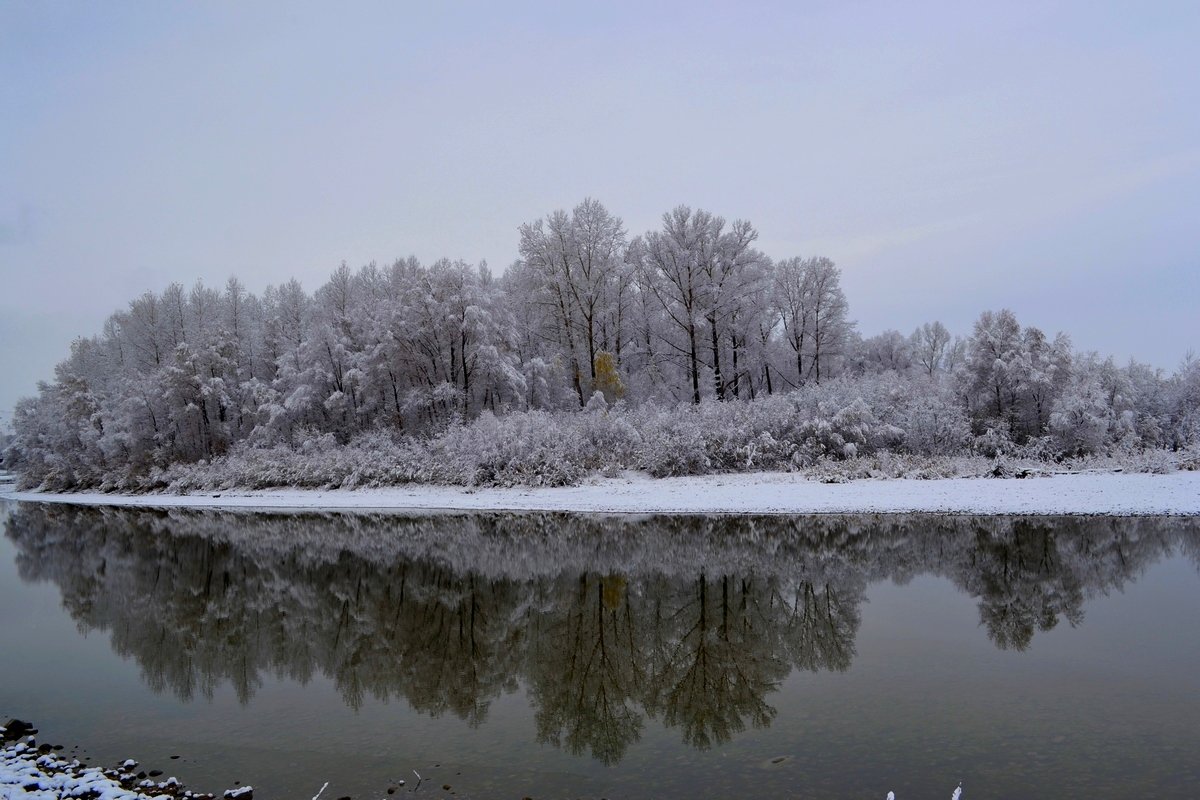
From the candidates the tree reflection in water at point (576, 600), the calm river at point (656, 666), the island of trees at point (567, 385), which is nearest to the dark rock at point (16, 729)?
the calm river at point (656, 666)

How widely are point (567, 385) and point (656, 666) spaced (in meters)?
35.3

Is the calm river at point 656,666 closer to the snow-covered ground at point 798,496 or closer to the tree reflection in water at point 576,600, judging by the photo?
the tree reflection in water at point 576,600

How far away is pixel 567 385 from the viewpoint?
4431 centimetres

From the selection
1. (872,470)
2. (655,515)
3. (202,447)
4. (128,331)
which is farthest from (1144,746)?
(128,331)

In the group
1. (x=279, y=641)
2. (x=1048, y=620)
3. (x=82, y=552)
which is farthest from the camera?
(x=82, y=552)

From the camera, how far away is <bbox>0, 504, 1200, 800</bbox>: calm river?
6504 mm

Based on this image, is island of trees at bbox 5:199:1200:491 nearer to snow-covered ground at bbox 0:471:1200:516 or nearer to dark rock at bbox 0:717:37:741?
snow-covered ground at bbox 0:471:1200:516

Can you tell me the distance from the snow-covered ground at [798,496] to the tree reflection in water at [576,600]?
1.49 meters

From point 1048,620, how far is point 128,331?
212 feet

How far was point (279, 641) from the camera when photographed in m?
11.7

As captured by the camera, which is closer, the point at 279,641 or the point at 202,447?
the point at 279,641

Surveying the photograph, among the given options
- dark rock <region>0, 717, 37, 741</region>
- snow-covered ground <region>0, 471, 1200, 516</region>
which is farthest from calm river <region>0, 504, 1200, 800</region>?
snow-covered ground <region>0, 471, 1200, 516</region>

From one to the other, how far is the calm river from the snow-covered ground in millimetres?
2190

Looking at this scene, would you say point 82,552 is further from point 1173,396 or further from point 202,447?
point 1173,396
